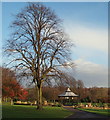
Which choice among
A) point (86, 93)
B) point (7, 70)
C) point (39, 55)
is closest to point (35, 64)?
point (39, 55)

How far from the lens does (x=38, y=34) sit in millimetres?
23891

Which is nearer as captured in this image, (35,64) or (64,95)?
(35,64)

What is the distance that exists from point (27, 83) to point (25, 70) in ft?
4.96

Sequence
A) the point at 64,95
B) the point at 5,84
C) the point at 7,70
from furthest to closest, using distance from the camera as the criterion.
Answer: the point at 64,95 → the point at 5,84 → the point at 7,70

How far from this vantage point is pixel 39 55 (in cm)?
2372

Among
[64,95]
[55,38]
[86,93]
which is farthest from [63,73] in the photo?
[86,93]

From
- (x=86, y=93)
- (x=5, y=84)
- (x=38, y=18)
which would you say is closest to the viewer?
(x=38, y=18)

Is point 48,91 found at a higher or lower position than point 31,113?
higher

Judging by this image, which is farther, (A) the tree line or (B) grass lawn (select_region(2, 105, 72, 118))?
(A) the tree line

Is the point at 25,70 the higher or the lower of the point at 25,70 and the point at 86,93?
the higher

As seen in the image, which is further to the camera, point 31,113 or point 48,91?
point 48,91

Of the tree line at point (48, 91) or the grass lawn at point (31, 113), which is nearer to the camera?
the grass lawn at point (31, 113)

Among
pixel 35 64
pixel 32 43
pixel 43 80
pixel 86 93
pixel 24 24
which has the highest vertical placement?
pixel 24 24

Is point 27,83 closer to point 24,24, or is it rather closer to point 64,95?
point 24,24
